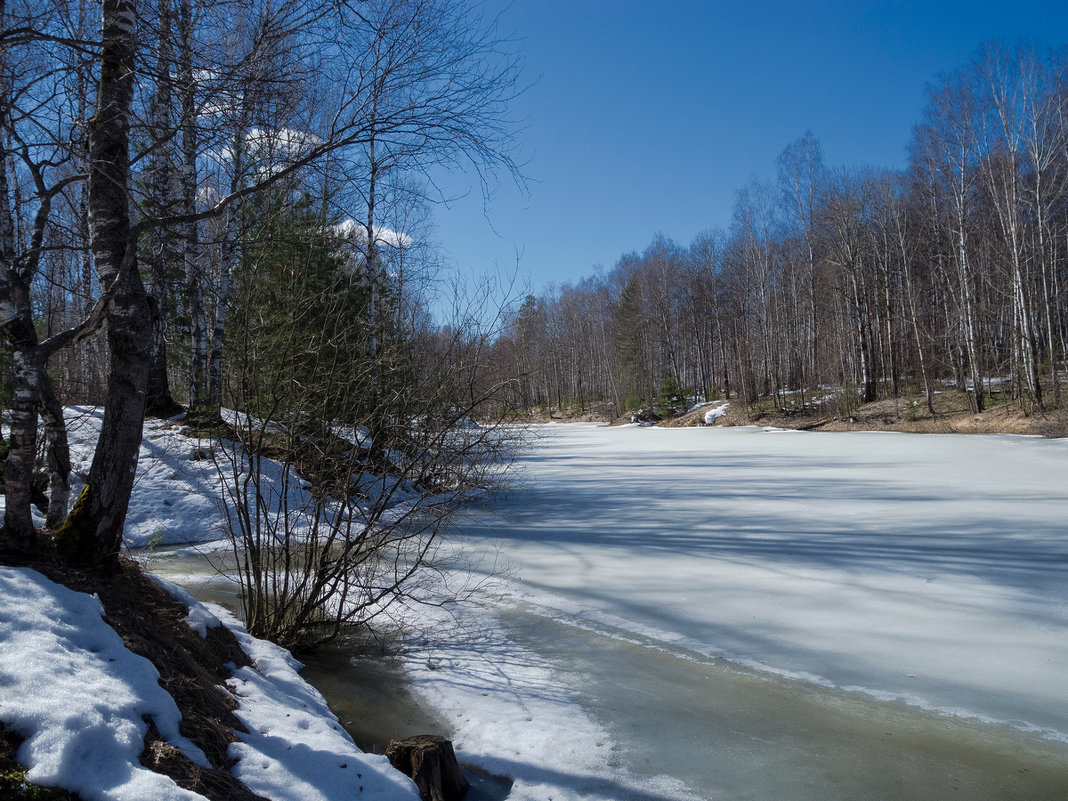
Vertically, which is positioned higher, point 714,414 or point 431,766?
point 714,414

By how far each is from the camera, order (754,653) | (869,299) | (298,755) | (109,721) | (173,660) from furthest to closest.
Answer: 1. (869,299)
2. (754,653)
3. (173,660)
4. (298,755)
5. (109,721)

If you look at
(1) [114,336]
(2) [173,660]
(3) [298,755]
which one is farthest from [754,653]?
(1) [114,336]

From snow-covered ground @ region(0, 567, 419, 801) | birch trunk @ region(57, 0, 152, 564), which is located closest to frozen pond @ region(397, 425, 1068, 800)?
snow-covered ground @ region(0, 567, 419, 801)

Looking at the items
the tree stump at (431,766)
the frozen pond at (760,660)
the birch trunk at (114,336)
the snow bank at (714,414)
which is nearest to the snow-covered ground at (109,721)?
the tree stump at (431,766)

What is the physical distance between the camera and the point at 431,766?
326 cm

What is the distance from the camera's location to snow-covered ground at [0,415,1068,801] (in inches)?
136

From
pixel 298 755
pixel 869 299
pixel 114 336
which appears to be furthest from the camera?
pixel 869 299

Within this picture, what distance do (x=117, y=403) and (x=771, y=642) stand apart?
5.04m

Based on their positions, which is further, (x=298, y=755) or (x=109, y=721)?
(x=298, y=755)

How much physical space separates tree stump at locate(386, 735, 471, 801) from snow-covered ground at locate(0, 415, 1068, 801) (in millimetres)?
327

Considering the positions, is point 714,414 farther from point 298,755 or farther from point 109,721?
point 109,721

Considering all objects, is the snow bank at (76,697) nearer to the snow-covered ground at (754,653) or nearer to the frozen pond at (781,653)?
the snow-covered ground at (754,653)

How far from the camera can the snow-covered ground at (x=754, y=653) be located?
345 cm

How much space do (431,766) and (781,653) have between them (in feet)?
9.89
